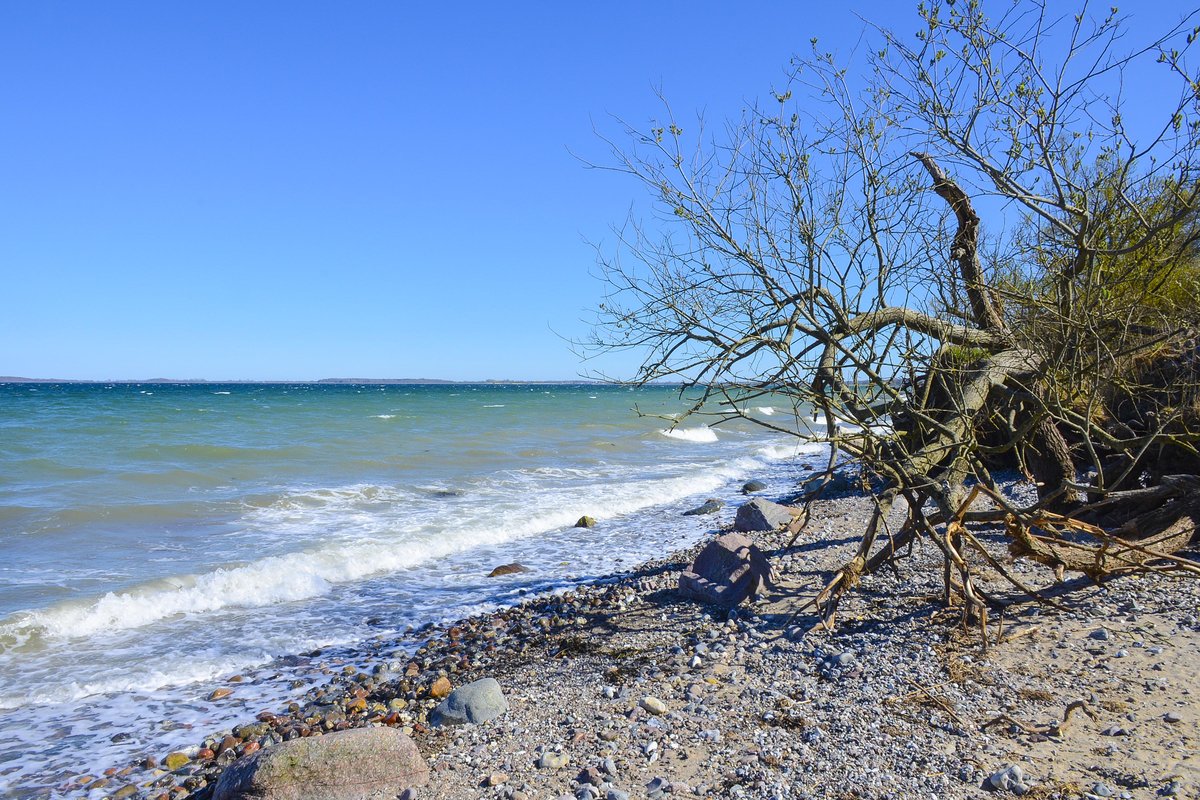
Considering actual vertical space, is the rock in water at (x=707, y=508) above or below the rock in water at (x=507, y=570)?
above

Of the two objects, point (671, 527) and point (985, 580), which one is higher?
point (985, 580)

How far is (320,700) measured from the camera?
20.6ft

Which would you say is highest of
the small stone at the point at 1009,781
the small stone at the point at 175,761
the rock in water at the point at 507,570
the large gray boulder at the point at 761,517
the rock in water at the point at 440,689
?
the small stone at the point at 1009,781

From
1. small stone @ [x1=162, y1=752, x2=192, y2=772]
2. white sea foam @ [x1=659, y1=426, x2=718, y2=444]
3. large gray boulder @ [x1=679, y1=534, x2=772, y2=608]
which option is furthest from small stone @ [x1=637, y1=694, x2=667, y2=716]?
white sea foam @ [x1=659, y1=426, x2=718, y2=444]

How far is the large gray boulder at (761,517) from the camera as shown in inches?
457

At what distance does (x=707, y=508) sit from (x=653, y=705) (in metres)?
10.3

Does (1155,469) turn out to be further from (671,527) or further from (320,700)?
(320,700)

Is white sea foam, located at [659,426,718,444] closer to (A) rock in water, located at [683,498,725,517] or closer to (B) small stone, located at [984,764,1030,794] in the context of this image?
(A) rock in water, located at [683,498,725,517]

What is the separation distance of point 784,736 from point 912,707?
851 millimetres

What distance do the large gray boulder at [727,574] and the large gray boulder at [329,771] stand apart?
11.6 ft

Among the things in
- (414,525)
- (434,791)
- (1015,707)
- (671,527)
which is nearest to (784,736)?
(1015,707)

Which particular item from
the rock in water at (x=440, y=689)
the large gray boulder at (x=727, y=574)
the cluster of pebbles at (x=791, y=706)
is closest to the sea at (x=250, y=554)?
the cluster of pebbles at (x=791, y=706)

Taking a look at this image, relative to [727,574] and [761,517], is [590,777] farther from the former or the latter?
[761,517]

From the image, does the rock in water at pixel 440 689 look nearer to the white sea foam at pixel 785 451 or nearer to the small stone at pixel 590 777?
the small stone at pixel 590 777
